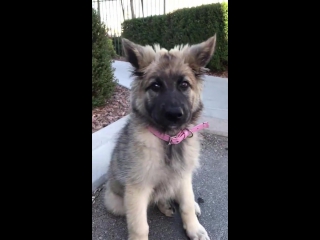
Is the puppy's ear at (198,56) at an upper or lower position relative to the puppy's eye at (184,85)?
upper

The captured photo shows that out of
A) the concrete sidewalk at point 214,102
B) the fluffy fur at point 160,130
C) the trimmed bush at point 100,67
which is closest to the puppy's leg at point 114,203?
the fluffy fur at point 160,130

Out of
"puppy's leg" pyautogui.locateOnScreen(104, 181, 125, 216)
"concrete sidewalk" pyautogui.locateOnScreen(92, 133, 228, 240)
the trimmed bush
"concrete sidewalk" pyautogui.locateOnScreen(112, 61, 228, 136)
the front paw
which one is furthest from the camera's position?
"concrete sidewalk" pyautogui.locateOnScreen(112, 61, 228, 136)

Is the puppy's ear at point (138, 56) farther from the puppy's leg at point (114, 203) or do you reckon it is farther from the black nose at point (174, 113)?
the puppy's leg at point (114, 203)

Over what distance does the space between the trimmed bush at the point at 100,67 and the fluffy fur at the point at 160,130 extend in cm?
264

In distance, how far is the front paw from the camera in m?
2.64

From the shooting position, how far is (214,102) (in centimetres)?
651

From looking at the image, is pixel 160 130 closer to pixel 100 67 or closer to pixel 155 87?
pixel 155 87

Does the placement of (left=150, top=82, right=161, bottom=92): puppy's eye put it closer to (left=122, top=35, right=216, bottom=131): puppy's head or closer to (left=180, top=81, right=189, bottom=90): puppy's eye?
(left=122, top=35, right=216, bottom=131): puppy's head

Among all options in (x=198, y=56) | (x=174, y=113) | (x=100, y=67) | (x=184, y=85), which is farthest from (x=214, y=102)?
(x=174, y=113)

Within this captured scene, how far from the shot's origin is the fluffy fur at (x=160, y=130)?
2.41 meters

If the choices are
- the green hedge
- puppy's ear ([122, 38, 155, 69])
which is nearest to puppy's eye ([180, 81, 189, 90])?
puppy's ear ([122, 38, 155, 69])

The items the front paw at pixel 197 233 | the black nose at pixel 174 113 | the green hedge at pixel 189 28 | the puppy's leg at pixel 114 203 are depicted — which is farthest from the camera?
the green hedge at pixel 189 28

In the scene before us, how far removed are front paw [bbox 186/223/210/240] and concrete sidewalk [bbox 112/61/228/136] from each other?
→ 191 centimetres
